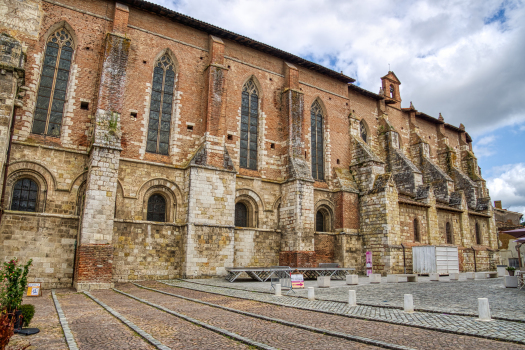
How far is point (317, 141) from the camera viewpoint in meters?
24.9

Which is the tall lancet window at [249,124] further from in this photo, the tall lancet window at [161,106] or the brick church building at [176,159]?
the tall lancet window at [161,106]

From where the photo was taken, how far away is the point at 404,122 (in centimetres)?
3225

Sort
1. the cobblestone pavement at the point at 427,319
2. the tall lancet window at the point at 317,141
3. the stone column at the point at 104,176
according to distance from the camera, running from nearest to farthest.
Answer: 1. the cobblestone pavement at the point at 427,319
2. the stone column at the point at 104,176
3. the tall lancet window at the point at 317,141

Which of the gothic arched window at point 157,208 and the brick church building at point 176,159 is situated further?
the gothic arched window at point 157,208

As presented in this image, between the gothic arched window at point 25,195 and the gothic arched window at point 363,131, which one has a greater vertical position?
the gothic arched window at point 363,131

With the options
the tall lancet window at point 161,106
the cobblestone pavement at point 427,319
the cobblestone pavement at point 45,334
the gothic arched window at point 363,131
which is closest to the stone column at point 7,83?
the tall lancet window at point 161,106

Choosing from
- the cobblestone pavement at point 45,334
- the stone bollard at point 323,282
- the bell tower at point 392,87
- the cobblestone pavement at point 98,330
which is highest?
the bell tower at point 392,87

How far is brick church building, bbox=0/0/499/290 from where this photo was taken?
50.0 feet

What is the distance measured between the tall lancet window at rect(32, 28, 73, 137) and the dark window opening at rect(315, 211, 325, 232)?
15108 millimetres

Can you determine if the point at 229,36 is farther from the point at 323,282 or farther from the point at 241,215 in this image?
the point at 323,282

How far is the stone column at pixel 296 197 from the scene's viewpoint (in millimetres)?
20203

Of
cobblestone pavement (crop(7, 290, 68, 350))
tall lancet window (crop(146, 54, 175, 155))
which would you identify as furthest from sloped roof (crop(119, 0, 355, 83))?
cobblestone pavement (crop(7, 290, 68, 350))

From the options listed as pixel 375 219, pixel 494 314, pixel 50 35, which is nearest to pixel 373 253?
pixel 375 219

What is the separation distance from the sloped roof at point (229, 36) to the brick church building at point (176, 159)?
100 millimetres
